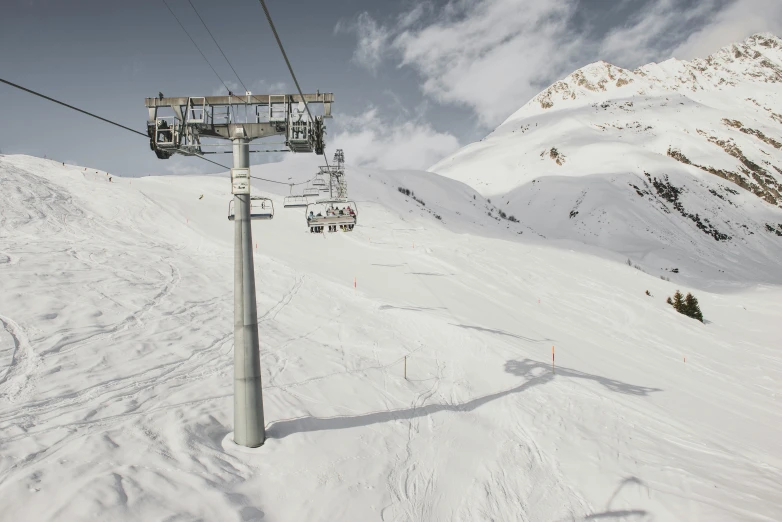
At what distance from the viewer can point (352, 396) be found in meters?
10.6

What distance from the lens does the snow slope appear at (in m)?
6.64

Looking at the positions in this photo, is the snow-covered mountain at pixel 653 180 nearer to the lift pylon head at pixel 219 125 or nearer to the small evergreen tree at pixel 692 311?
the small evergreen tree at pixel 692 311

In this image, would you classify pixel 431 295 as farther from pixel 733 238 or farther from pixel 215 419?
pixel 733 238

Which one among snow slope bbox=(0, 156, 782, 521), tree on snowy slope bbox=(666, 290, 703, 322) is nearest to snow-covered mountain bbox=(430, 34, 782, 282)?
tree on snowy slope bbox=(666, 290, 703, 322)

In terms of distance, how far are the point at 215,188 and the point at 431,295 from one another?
121ft

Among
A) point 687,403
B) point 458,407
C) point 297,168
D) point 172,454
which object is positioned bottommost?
point 687,403

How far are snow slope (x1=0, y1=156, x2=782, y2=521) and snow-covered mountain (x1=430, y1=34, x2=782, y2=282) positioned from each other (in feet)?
178

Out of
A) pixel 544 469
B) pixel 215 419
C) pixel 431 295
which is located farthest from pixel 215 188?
pixel 544 469

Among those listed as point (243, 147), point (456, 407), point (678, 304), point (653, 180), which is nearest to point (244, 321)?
point (243, 147)

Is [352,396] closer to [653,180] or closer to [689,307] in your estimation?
[689,307]

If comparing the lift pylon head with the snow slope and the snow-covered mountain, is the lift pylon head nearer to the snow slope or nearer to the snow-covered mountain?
the snow slope

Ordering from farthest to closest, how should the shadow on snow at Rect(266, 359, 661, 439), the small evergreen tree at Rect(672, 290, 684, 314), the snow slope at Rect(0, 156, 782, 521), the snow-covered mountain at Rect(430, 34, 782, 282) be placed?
the snow-covered mountain at Rect(430, 34, 782, 282) < the small evergreen tree at Rect(672, 290, 684, 314) < the shadow on snow at Rect(266, 359, 661, 439) < the snow slope at Rect(0, 156, 782, 521)

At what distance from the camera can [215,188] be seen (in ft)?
161

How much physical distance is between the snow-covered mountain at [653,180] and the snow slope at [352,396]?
54246 millimetres
